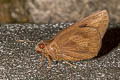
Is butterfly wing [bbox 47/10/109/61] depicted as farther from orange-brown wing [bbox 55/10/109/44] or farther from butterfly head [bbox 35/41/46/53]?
butterfly head [bbox 35/41/46/53]

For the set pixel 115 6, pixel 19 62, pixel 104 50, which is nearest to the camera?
pixel 19 62

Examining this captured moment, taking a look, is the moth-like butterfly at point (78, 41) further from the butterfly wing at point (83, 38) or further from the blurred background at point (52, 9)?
the blurred background at point (52, 9)

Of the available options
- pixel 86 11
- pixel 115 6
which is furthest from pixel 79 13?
pixel 115 6

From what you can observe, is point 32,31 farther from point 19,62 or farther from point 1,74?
point 1,74

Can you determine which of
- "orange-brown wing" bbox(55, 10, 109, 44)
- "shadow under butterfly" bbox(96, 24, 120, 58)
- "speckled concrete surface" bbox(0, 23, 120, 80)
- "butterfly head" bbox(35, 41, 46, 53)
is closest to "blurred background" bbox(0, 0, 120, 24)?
"shadow under butterfly" bbox(96, 24, 120, 58)

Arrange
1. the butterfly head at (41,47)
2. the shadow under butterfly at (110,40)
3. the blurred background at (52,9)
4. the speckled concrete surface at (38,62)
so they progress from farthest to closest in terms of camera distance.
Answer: the blurred background at (52,9) < the shadow under butterfly at (110,40) < the butterfly head at (41,47) < the speckled concrete surface at (38,62)

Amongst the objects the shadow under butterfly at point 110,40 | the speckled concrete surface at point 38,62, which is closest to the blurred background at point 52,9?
the shadow under butterfly at point 110,40

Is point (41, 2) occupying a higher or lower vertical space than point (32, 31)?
higher
